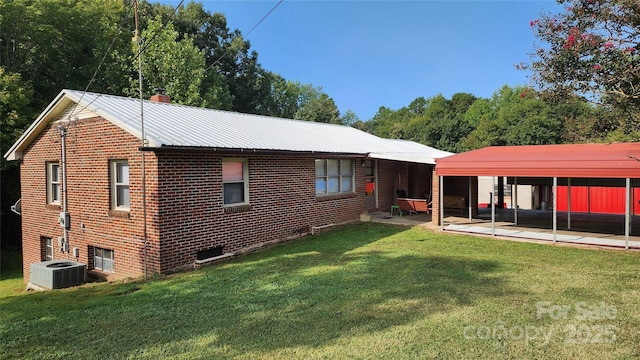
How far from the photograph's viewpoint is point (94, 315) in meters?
6.24

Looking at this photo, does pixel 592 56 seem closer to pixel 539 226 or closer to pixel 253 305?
pixel 539 226

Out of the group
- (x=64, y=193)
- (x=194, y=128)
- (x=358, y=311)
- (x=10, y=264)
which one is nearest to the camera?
(x=358, y=311)

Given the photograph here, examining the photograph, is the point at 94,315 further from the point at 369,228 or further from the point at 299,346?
the point at 369,228

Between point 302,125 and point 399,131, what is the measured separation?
45497 mm

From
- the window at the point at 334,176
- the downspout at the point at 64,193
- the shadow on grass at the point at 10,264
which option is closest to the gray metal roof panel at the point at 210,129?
the window at the point at 334,176

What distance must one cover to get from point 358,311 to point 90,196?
340 inches

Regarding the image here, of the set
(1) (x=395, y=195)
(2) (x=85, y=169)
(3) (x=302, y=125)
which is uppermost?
(3) (x=302, y=125)

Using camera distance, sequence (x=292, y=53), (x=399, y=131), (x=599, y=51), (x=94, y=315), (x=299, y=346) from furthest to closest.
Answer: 1. (x=399, y=131)
2. (x=292, y=53)
3. (x=599, y=51)
4. (x=94, y=315)
5. (x=299, y=346)

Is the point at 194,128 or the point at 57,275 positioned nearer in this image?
the point at 57,275

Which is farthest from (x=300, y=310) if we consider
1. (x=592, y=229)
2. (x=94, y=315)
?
(x=592, y=229)

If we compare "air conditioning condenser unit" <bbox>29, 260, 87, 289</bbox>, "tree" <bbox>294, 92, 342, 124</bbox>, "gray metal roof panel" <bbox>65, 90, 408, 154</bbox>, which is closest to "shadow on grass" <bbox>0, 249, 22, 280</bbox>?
"air conditioning condenser unit" <bbox>29, 260, 87, 289</bbox>

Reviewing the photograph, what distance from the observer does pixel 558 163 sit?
1084 cm

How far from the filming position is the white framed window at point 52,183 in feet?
40.6

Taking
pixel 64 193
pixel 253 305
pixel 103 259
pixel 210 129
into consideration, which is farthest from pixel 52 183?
pixel 253 305
